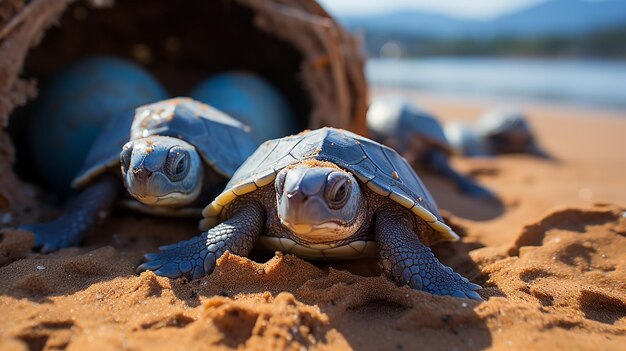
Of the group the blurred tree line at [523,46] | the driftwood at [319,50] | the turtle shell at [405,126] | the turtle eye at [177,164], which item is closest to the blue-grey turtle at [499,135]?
the turtle shell at [405,126]

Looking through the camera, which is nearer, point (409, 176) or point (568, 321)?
point (568, 321)

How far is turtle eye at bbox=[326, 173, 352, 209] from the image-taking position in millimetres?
2184

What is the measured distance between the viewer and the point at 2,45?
329 centimetres

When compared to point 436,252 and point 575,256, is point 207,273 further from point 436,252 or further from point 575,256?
point 575,256

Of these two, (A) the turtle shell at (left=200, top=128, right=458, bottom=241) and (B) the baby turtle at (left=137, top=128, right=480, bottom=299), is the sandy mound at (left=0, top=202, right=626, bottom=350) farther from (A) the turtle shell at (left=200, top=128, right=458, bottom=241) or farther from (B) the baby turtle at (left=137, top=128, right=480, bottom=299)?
(A) the turtle shell at (left=200, top=128, right=458, bottom=241)

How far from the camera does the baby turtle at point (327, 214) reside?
7.27 feet

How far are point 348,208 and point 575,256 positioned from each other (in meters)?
1.50

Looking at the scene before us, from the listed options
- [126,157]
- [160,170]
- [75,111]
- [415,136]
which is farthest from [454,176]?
[75,111]

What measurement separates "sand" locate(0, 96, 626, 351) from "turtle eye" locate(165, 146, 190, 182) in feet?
1.64

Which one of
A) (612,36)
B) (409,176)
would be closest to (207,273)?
(409,176)

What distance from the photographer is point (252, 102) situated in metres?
4.60

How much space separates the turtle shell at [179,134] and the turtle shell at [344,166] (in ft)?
1.52

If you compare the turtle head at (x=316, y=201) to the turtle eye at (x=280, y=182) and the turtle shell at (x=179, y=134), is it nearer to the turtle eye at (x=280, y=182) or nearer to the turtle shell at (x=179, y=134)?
the turtle eye at (x=280, y=182)

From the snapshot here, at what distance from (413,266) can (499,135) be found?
671cm
